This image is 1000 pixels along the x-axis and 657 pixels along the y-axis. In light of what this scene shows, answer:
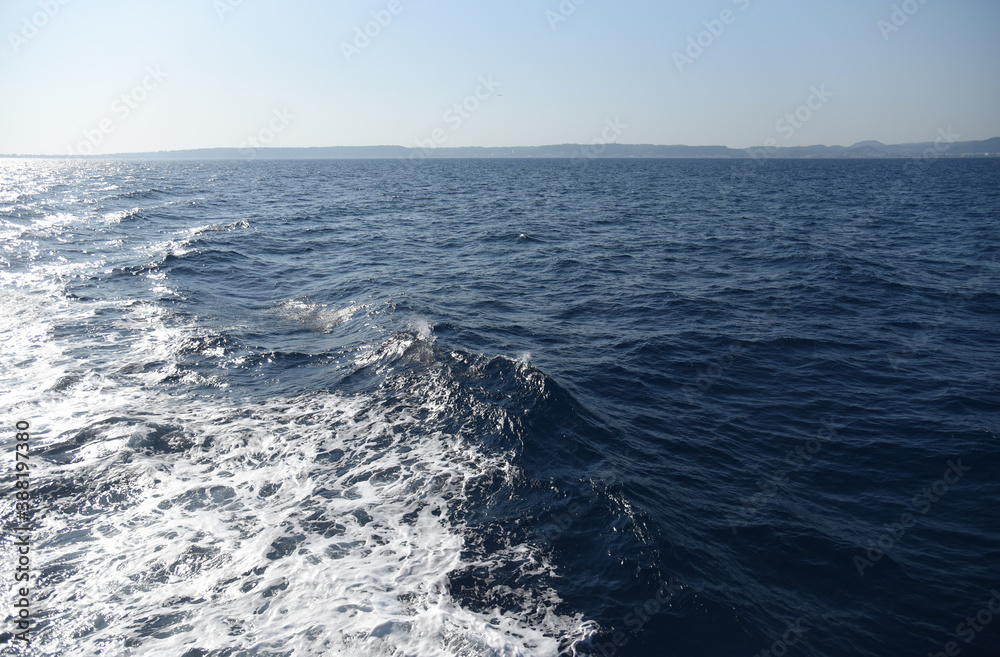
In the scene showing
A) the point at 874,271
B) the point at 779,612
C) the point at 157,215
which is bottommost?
the point at 779,612

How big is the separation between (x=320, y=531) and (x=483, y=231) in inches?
1240

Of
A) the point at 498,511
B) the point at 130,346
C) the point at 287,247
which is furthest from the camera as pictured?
the point at 287,247

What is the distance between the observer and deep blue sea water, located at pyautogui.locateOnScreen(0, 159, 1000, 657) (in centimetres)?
770

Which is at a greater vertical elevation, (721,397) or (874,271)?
(874,271)

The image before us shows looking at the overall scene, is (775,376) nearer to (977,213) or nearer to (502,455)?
(502,455)

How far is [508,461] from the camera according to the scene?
11398mm

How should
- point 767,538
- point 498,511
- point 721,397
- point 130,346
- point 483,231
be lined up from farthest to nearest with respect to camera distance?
point 483,231 → point 130,346 → point 721,397 → point 498,511 → point 767,538

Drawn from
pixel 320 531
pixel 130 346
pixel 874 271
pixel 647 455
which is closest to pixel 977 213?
pixel 874 271

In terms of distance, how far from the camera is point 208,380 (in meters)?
14.9

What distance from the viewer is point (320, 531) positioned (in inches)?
378

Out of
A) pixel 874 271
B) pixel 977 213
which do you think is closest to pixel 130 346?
pixel 874 271

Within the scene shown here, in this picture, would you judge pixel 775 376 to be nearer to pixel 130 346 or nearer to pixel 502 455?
pixel 502 455

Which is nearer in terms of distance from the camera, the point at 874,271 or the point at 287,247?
the point at 874,271

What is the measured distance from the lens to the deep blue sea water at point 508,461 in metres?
7.70
